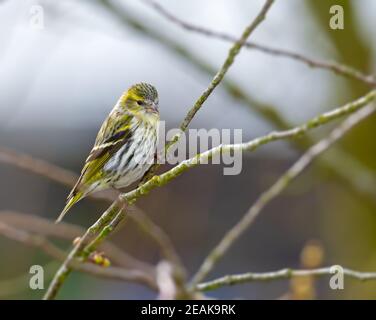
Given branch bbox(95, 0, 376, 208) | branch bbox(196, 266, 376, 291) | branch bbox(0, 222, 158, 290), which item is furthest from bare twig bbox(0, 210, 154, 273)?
branch bbox(95, 0, 376, 208)

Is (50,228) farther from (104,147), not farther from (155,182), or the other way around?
(155,182)

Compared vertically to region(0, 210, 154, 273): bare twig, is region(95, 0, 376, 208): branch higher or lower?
higher

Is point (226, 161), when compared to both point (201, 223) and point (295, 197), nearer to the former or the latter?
point (201, 223)

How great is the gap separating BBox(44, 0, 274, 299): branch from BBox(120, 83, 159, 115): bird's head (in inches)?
4.8

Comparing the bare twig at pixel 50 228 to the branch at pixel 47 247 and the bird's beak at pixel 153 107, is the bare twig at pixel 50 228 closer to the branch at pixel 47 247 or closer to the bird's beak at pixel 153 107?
the branch at pixel 47 247

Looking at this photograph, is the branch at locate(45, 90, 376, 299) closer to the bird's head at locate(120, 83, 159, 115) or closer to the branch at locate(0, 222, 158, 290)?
the branch at locate(0, 222, 158, 290)

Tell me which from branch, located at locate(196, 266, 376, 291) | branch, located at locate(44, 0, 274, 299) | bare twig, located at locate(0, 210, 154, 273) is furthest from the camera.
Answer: branch, located at locate(196, 266, 376, 291)

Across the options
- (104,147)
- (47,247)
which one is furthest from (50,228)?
(104,147)

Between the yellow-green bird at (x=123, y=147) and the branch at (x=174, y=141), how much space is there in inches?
3.9

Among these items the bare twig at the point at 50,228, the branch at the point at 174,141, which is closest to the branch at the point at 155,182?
the branch at the point at 174,141

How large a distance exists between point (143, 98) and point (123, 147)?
0.24m

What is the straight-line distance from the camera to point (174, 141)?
163 cm

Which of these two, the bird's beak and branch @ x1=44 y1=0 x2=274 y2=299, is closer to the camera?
branch @ x1=44 y1=0 x2=274 y2=299

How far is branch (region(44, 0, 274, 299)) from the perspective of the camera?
158 centimetres
